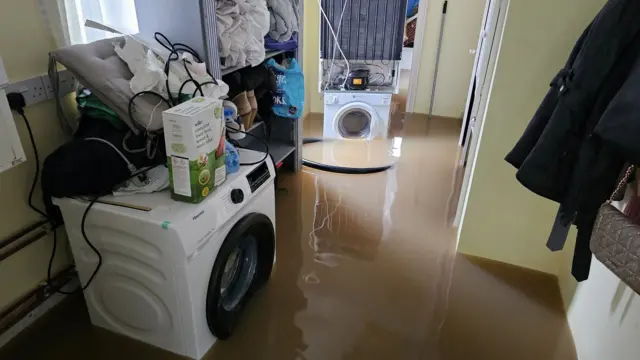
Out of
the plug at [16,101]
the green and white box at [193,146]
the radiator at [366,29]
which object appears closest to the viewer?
the green and white box at [193,146]

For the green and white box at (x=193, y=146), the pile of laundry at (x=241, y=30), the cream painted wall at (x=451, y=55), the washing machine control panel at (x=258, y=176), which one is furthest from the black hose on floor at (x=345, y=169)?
the green and white box at (x=193, y=146)

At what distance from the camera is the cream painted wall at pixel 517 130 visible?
1656 millimetres

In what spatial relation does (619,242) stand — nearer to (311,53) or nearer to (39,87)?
(39,87)

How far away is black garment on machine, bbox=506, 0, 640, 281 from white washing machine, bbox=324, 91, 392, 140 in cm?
223

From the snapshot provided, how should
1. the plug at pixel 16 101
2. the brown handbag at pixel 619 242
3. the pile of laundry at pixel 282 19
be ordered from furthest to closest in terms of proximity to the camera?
the pile of laundry at pixel 282 19
the plug at pixel 16 101
the brown handbag at pixel 619 242

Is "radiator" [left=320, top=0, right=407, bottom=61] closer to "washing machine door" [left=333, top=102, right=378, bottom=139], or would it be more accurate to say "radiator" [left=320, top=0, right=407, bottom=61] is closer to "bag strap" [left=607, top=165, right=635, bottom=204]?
"washing machine door" [left=333, top=102, right=378, bottom=139]

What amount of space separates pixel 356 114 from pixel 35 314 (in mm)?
2847

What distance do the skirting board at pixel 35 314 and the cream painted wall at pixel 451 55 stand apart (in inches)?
145

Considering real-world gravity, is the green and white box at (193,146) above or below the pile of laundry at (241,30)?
below

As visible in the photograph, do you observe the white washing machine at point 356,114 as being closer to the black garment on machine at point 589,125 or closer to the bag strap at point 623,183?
the black garment on machine at point 589,125

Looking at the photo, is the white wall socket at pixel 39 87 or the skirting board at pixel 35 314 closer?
the white wall socket at pixel 39 87

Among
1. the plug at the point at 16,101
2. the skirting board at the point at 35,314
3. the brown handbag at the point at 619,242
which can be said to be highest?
the plug at the point at 16,101

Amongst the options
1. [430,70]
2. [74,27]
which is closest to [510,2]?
[74,27]

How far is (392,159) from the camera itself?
3.43 metres
